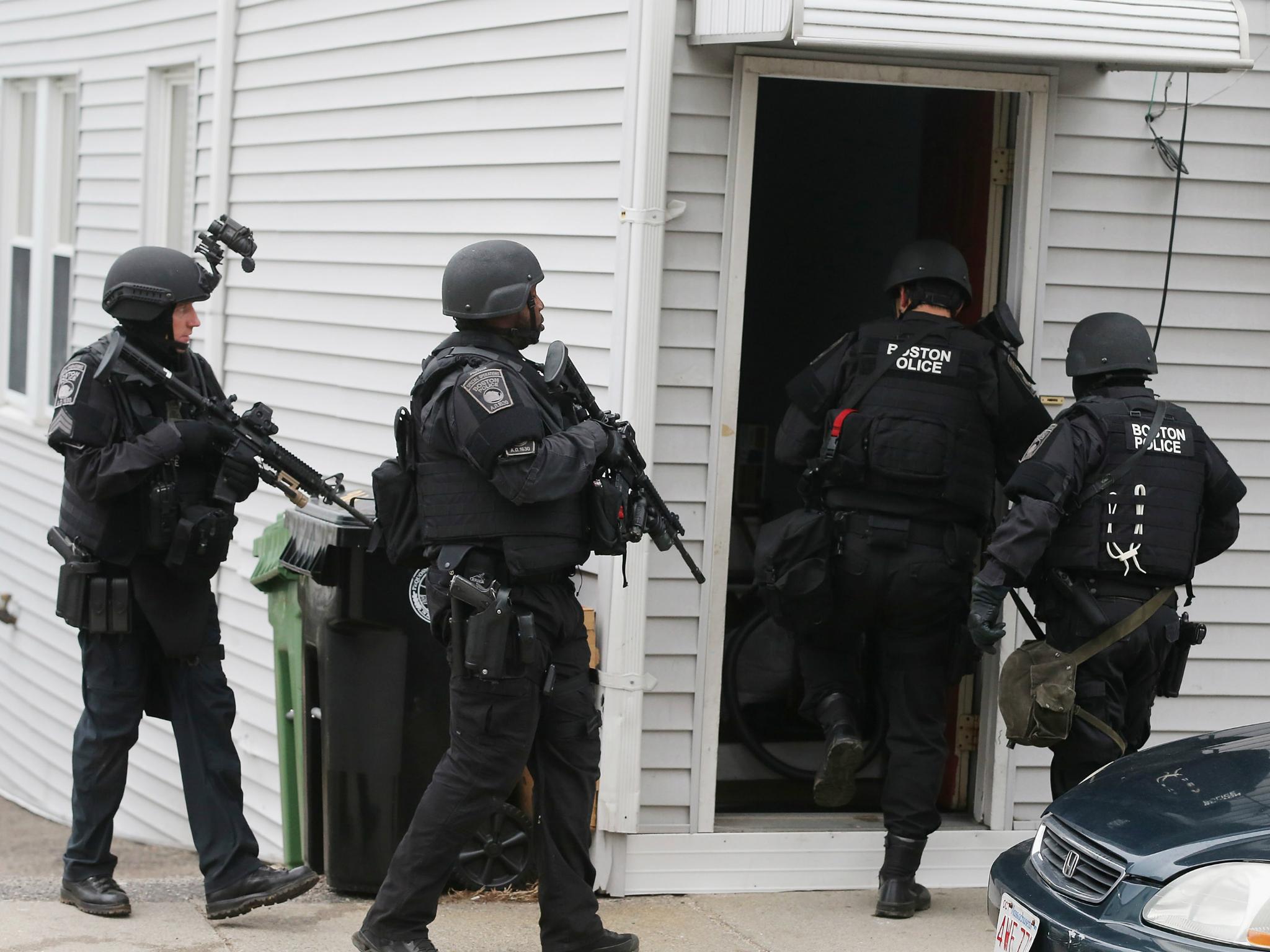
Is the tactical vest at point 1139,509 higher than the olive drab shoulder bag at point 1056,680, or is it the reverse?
the tactical vest at point 1139,509

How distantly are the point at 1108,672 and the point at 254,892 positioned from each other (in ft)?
9.32

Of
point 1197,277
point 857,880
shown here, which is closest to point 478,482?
point 857,880

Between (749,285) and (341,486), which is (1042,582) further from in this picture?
(749,285)

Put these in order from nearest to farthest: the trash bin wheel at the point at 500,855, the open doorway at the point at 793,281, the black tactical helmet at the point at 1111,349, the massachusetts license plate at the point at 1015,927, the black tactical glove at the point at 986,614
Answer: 1. the massachusetts license plate at the point at 1015,927
2. the black tactical glove at the point at 986,614
3. the black tactical helmet at the point at 1111,349
4. the trash bin wheel at the point at 500,855
5. the open doorway at the point at 793,281

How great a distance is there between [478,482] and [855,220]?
4187 millimetres

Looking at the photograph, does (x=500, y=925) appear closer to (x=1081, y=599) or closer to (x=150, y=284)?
(x=1081, y=599)

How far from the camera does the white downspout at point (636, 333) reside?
524 cm

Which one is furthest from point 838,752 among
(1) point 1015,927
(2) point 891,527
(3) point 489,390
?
(3) point 489,390

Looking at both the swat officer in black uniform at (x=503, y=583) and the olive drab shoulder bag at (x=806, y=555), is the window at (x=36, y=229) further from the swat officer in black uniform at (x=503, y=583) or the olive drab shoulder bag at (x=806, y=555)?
the swat officer in black uniform at (x=503, y=583)

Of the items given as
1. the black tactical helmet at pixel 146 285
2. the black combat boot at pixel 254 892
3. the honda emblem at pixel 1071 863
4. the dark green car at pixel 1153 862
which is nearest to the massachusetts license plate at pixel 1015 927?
the dark green car at pixel 1153 862

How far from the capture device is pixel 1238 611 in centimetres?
591

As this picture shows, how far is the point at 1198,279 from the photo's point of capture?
582 centimetres

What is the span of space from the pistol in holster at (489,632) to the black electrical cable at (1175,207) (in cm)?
276

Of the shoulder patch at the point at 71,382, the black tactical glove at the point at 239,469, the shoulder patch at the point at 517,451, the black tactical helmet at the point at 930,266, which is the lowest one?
the black tactical glove at the point at 239,469
